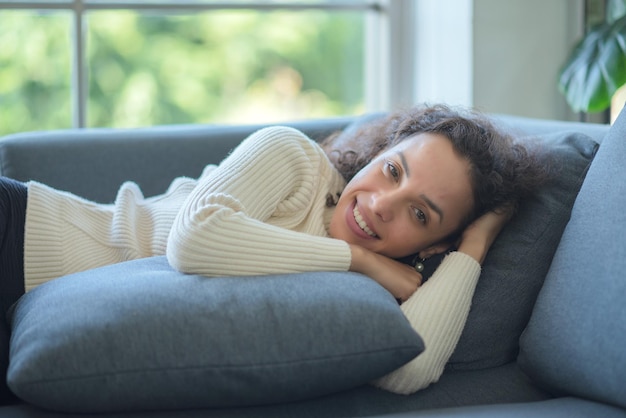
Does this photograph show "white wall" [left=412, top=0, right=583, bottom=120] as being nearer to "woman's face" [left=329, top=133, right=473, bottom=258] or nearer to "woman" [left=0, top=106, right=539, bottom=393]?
"woman" [left=0, top=106, right=539, bottom=393]

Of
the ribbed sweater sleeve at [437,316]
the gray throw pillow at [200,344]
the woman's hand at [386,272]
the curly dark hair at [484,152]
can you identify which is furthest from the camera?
the curly dark hair at [484,152]

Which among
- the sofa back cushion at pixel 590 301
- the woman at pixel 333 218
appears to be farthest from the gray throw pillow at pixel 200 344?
the sofa back cushion at pixel 590 301

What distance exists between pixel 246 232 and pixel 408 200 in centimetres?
32

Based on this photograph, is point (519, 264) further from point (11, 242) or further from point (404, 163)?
point (11, 242)

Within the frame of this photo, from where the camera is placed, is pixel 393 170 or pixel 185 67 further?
pixel 185 67

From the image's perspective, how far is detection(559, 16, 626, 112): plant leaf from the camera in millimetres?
2439

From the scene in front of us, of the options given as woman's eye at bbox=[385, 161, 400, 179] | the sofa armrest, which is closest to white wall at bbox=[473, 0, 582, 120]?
the sofa armrest

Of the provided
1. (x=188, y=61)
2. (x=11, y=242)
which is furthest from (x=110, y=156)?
(x=188, y=61)

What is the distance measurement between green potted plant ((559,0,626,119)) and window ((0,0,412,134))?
72 cm

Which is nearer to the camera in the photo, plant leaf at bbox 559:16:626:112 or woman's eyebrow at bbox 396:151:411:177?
woman's eyebrow at bbox 396:151:411:177

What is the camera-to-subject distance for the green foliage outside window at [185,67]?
280 centimetres

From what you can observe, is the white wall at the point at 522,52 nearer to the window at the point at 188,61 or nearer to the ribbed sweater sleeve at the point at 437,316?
the window at the point at 188,61

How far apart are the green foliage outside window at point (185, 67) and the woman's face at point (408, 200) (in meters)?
1.52

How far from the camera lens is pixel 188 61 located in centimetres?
304
